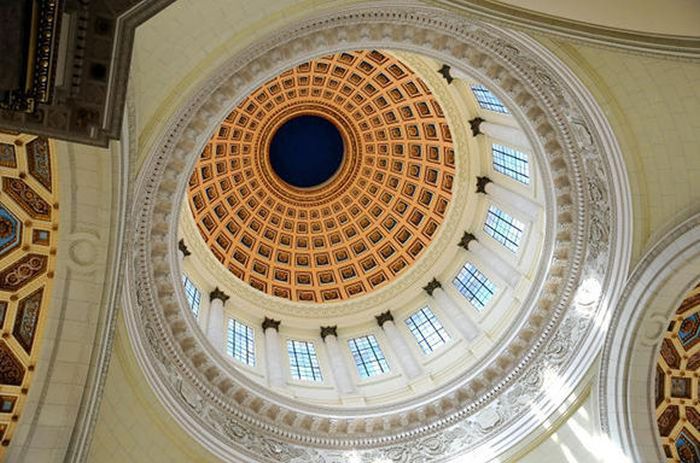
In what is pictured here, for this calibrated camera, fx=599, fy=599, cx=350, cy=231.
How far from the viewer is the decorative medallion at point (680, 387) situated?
15977mm

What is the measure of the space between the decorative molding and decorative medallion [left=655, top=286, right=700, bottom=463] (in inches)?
88.7

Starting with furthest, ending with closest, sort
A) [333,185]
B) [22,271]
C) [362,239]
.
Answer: [333,185] → [362,239] → [22,271]

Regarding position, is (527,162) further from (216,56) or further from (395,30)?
(216,56)

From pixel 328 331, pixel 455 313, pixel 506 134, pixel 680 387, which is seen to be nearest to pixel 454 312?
pixel 455 313

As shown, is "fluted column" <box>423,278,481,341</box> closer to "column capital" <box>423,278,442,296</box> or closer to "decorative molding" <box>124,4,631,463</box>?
"column capital" <box>423,278,442,296</box>

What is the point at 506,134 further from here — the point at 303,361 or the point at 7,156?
the point at 7,156

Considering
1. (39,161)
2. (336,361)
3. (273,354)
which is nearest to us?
(39,161)

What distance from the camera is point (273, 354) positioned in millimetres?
22297

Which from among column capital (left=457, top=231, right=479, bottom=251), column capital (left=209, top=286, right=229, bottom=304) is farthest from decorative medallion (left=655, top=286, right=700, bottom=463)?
column capital (left=209, top=286, right=229, bottom=304)

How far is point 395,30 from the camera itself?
46.5 feet

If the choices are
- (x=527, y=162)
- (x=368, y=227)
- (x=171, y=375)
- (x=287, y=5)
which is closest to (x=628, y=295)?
(x=527, y=162)

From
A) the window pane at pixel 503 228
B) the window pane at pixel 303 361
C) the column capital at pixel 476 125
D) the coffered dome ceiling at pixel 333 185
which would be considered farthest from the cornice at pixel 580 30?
the coffered dome ceiling at pixel 333 185

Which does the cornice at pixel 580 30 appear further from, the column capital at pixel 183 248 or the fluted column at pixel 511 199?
the column capital at pixel 183 248

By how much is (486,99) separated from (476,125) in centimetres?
198
